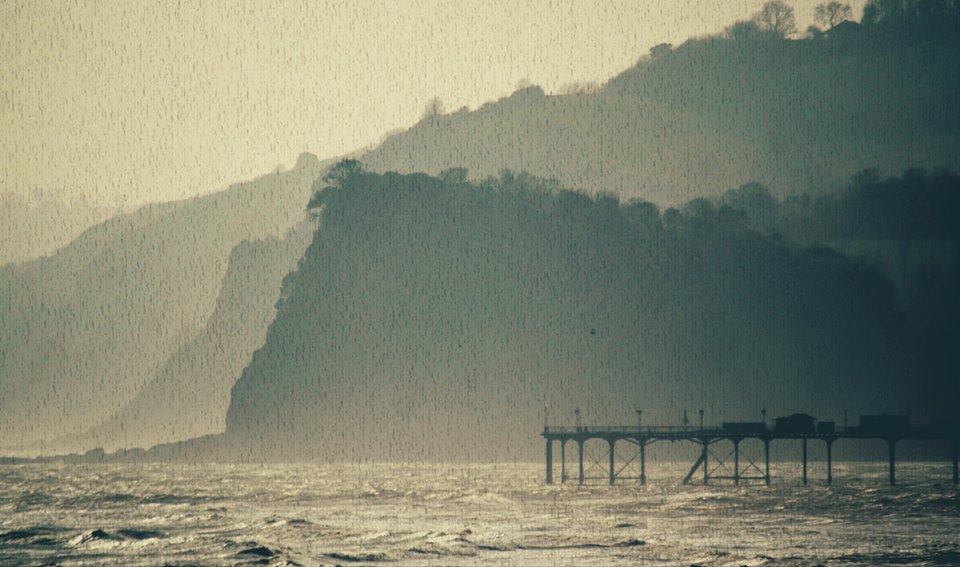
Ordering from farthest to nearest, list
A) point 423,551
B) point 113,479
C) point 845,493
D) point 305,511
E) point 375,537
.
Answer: point 113,479, point 845,493, point 305,511, point 375,537, point 423,551

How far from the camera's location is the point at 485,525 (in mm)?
87250

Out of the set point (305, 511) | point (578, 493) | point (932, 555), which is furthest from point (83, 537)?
point (578, 493)

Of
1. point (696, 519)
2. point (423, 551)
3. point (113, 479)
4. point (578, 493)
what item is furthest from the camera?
point (113, 479)

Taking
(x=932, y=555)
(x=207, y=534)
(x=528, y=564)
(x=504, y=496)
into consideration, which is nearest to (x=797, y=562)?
(x=932, y=555)

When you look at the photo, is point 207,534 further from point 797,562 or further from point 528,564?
point 797,562

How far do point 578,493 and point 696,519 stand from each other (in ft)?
129

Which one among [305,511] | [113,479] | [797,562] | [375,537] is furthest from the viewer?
[113,479]

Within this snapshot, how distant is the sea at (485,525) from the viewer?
69125 mm

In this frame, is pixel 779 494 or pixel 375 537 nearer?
pixel 375 537

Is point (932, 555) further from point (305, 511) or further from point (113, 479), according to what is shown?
point (113, 479)

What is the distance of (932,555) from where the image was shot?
66938mm

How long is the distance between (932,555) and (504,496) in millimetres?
58354

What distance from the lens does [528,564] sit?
6581cm

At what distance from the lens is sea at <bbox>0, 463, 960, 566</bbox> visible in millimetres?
69125
